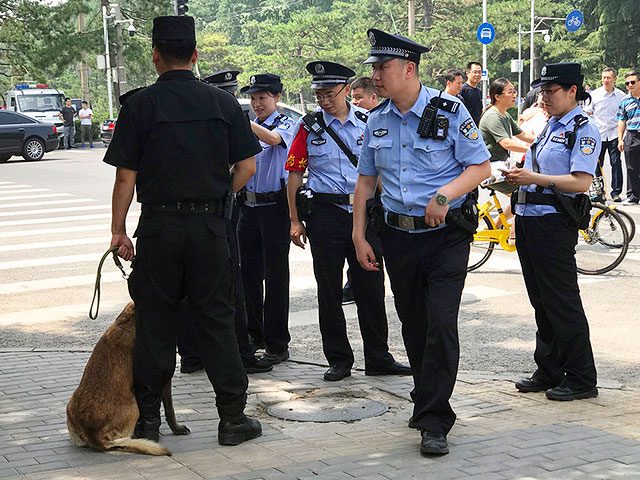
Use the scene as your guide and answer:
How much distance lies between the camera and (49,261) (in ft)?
38.4

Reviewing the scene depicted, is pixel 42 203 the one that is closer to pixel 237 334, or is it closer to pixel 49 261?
pixel 49 261

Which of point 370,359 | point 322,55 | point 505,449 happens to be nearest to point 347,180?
point 370,359

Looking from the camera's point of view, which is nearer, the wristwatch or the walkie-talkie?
the wristwatch

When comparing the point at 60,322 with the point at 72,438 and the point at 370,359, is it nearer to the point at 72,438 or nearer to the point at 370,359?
the point at 370,359

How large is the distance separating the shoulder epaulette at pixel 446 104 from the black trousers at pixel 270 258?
217 centimetres

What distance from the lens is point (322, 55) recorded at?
69.4 meters

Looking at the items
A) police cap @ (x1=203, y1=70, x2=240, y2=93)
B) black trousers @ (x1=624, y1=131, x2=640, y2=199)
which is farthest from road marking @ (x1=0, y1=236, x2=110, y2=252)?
black trousers @ (x1=624, y1=131, x2=640, y2=199)

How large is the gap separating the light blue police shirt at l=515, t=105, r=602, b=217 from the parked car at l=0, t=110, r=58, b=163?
24.4 meters

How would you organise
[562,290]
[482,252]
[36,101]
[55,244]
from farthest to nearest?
1. [36,101]
2. [55,244]
3. [482,252]
4. [562,290]

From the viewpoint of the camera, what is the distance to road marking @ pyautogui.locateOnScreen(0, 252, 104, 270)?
11461mm

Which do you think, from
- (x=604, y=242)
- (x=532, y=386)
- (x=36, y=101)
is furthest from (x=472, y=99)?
(x=36, y=101)

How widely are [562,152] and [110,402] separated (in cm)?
303

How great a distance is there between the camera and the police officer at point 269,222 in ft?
22.3

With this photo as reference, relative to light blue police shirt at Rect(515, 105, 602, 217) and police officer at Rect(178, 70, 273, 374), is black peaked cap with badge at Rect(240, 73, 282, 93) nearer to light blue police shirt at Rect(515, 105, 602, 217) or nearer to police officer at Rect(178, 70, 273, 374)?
police officer at Rect(178, 70, 273, 374)
